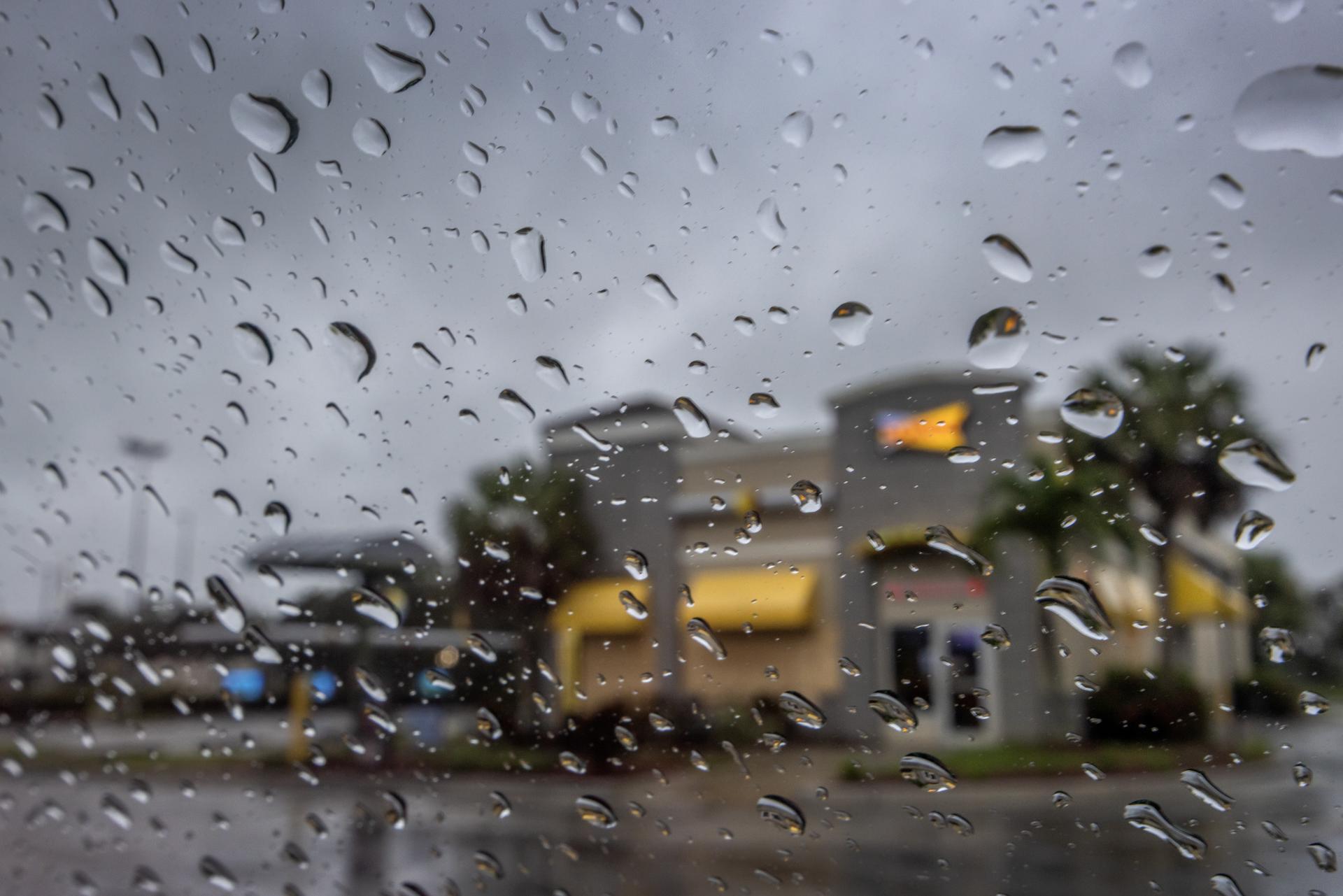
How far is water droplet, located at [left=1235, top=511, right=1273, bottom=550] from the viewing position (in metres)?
0.80

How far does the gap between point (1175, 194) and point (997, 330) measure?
21 centimetres

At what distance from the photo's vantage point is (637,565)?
3.51ft

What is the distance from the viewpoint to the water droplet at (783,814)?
1008mm

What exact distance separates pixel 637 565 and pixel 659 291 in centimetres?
33

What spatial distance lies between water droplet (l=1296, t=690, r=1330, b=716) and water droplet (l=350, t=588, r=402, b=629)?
100 centimetres

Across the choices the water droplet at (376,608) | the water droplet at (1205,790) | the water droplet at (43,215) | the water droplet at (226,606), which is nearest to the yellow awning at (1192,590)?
the water droplet at (1205,790)

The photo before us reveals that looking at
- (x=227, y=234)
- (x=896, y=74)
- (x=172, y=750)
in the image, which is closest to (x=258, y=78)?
(x=227, y=234)

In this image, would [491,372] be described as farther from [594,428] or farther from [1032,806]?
[1032,806]

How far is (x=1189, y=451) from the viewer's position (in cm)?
85

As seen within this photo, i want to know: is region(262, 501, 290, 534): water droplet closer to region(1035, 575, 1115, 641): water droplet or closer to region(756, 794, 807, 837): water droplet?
region(756, 794, 807, 837): water droplet

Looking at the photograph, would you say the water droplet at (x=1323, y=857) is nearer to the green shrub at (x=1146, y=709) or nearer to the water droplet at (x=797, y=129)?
the green shrub at (x=1146, y=709)

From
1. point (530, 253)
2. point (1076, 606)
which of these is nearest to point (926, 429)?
point (1076, 606)

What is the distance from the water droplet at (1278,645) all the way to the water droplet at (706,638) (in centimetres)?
51

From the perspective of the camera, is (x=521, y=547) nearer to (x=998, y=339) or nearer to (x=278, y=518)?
(x=278, y=518)
